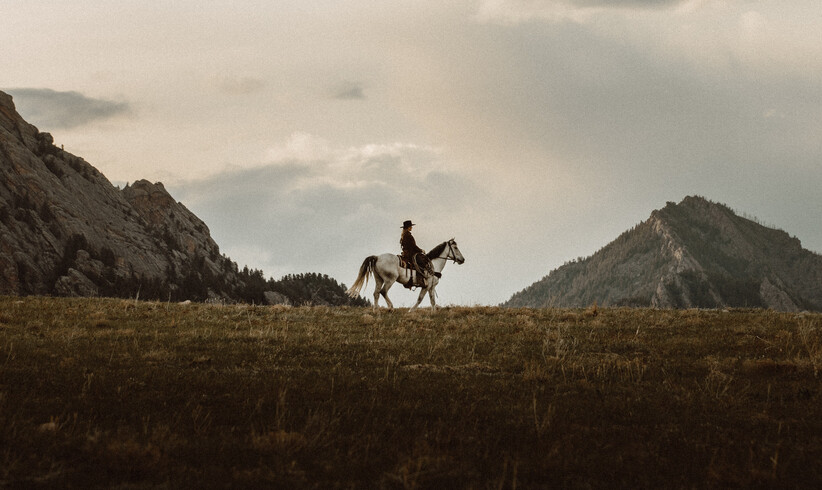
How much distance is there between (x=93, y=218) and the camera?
186250mm

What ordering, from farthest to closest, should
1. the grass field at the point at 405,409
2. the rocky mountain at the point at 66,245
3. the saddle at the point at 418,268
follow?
the rocky mountain at the point at 66,245, the saddle at the point at 418,268, the grass field at the point at 405,409

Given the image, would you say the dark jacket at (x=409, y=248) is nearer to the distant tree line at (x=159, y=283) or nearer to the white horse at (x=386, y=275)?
the white horse at (x=386, y=275)

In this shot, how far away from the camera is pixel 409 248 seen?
90.4ft

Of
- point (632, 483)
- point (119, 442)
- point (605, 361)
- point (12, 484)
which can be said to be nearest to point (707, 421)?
point (632, 483)

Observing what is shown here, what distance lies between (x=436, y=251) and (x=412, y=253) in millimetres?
1461

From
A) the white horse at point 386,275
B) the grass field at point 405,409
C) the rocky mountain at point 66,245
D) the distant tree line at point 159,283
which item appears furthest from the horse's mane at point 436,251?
the rocky mountain at point 66,245

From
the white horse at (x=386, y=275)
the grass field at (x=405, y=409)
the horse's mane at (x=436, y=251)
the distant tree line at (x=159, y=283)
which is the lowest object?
the grass field at (x=405, y=409)

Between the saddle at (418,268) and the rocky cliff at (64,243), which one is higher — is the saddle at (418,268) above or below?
below

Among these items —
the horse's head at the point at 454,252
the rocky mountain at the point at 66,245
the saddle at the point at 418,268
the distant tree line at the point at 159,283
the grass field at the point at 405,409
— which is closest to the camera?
the grass field at the point at 405,409

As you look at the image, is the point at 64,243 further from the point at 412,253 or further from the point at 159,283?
the point at 412,253

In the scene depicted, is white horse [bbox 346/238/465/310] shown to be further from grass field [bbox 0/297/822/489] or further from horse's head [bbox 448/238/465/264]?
grass field [bbox 0/297/822/489]

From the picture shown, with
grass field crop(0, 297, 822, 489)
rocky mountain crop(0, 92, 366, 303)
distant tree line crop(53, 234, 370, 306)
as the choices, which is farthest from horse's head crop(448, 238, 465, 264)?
rocky mountain crop(0, 92, 366, 303)

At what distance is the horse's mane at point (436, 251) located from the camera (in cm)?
2824

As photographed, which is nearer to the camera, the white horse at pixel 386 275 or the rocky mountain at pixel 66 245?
the white horse at pixel 386 275
